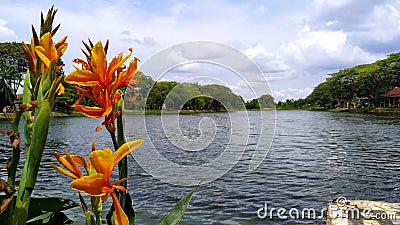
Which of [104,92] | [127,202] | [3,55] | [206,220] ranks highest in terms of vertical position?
[3,55]

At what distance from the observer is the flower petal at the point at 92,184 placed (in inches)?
14.4

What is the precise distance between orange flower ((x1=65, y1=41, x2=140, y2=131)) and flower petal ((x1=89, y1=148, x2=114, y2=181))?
0.23 ft

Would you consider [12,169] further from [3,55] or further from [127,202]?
[3,55]

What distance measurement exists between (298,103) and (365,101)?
24204mm

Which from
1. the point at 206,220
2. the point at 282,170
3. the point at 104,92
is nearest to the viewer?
the point at 104,92

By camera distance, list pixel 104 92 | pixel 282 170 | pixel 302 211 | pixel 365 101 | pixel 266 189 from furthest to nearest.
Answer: pixel 365 101 → pixel 282 170 → pixel 266 189 → pixel 302 211 → pixel 104 92

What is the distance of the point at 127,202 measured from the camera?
0.49 meters

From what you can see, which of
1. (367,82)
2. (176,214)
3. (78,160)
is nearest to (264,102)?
(176,214)

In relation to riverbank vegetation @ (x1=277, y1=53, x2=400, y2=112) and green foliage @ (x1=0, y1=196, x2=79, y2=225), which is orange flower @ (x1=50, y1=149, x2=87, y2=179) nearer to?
green foliage @ (x1=0, y1=196, x2=79, y2=225)

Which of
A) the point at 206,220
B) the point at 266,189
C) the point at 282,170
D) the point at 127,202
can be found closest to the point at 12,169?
the point at 127,202
